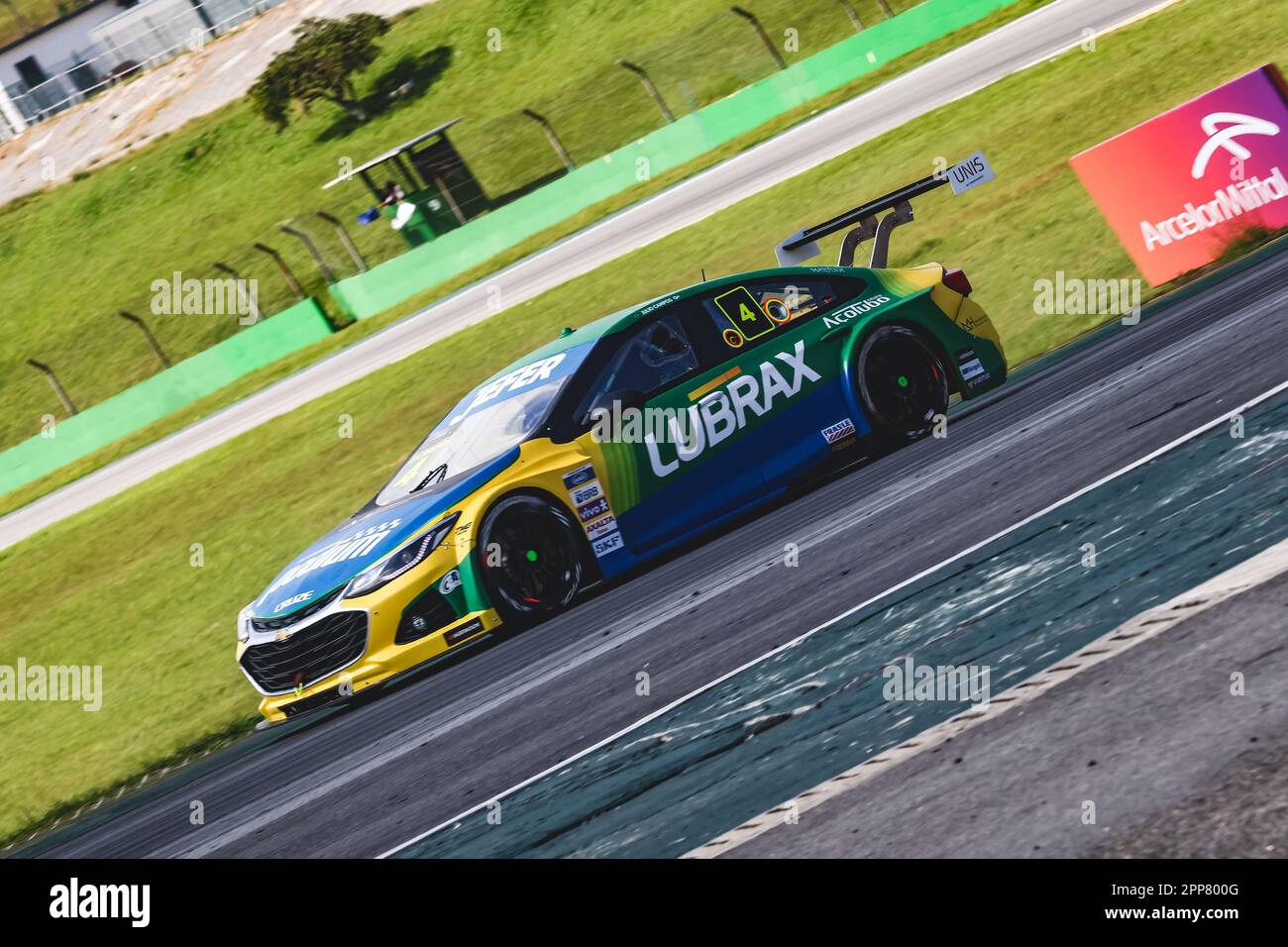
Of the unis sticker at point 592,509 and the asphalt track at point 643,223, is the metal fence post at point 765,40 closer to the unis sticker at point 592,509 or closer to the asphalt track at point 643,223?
the asphalt track at point 643,223

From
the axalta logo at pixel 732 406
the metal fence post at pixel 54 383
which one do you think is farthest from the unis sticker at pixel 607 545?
the metal fence post at pixel 54 383

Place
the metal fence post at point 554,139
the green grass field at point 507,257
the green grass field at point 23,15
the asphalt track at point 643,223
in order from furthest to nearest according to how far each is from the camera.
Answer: the green grass field at point 23,15
the metal fence post at point 554,139
the green grass field at point 507,257
the asphalt track at point 643,223

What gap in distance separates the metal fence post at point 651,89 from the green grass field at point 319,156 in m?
0.29

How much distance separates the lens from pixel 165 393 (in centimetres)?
2964

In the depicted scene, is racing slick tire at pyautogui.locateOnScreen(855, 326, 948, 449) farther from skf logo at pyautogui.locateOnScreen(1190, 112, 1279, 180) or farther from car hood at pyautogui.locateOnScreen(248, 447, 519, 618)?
skf logo at pyautogui.locateOnScreen(1190, 112, 1279, 180)

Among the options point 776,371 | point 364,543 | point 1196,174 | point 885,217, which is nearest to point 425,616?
point 364,543

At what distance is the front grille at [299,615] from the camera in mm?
8000

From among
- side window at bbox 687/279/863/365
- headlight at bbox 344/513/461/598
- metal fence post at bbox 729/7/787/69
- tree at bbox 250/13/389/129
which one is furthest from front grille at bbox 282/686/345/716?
tree at bbox 250/13/389/129

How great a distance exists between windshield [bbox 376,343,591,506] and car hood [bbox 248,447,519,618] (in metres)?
0.21

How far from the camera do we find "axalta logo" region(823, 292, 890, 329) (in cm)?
925

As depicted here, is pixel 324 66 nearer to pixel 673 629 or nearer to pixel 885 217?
pixel 885 217

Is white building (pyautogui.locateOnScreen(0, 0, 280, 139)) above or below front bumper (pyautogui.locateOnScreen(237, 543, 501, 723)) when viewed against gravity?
above
